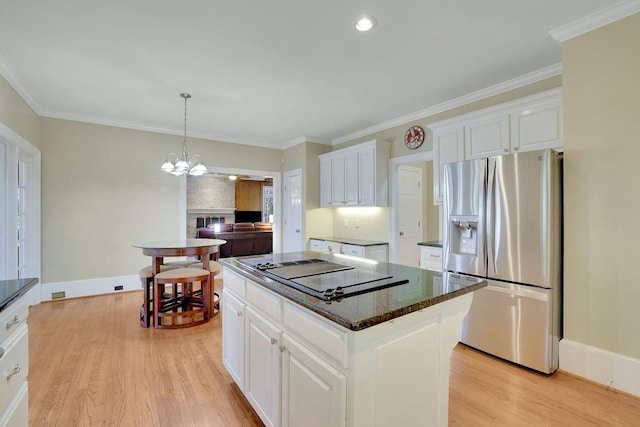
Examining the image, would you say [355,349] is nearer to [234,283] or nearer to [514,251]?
[234,283]

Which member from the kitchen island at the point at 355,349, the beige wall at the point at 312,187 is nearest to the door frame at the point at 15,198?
the kitchen island at the point at 355,349

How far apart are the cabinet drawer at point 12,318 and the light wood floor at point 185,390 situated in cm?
94

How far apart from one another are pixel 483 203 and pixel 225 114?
338cm

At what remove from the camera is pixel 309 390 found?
4.20 ft

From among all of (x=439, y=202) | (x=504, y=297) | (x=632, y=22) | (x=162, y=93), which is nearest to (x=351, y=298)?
(x=504, y=297)

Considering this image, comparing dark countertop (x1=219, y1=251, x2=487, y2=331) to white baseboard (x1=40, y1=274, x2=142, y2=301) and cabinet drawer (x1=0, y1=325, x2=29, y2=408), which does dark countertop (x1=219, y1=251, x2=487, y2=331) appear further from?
white baseboard (x1=40, y1=274, x2=142, y2=301)

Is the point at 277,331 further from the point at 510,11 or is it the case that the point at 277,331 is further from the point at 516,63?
the point at 516,63

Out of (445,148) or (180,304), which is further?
(180,304)

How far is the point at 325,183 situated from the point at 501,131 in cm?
296

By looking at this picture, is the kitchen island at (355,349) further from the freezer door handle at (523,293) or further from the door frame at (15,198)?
the door frame at (15,198)

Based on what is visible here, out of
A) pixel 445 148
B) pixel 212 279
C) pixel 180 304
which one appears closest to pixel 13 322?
pixel 212 279

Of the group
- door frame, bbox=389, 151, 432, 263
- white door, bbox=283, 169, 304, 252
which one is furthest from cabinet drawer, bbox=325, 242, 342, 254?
door frame, bbox=389, 151, 432, 263

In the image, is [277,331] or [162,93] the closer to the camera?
[277,331]

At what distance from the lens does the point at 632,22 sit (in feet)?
6.66
